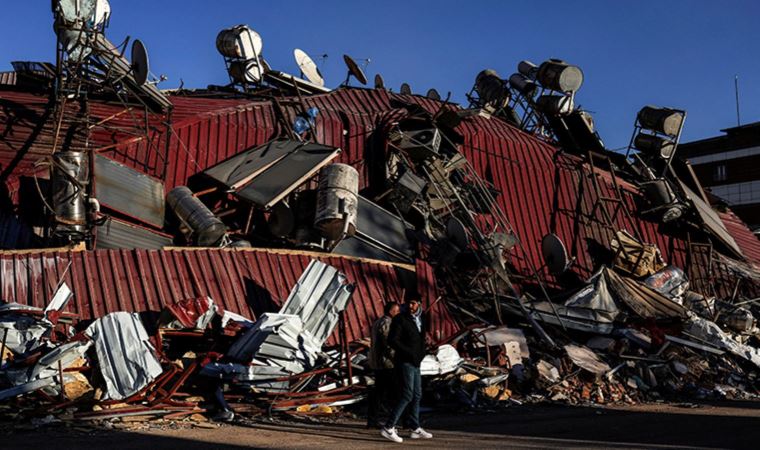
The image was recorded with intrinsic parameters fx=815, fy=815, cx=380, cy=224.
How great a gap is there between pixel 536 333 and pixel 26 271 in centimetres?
946

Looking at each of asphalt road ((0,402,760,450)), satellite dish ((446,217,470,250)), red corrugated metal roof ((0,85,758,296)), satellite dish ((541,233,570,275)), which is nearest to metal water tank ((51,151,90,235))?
red corrugated metal roof ((0,85,758,296))

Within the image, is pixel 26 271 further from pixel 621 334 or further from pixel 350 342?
pixel 621 334

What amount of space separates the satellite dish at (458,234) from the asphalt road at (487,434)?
19.1 ft

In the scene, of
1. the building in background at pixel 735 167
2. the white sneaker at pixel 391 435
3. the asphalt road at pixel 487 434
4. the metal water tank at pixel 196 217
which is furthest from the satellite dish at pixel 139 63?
the building in background at pixel 735 167

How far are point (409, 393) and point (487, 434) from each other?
1.19 metres

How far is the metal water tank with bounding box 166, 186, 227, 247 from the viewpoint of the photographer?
1603 cm

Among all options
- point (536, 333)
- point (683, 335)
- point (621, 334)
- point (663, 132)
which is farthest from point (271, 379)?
point (663, 132)

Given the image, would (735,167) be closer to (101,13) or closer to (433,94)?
(433,94)

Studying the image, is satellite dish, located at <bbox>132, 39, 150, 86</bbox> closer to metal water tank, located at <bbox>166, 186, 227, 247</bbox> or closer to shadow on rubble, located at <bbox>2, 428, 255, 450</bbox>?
metal water tank, located at <bbox>166, 186, 227, 247</bbox>

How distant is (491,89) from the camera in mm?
29734

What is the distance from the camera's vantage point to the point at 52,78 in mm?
18281

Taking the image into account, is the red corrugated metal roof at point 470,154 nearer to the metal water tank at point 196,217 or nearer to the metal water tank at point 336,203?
the metal water tank at point 196,217

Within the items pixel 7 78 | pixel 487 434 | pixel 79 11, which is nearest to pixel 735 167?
pixel 7 78

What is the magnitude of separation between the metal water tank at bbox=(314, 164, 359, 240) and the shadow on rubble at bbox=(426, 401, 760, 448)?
18.8 ft
